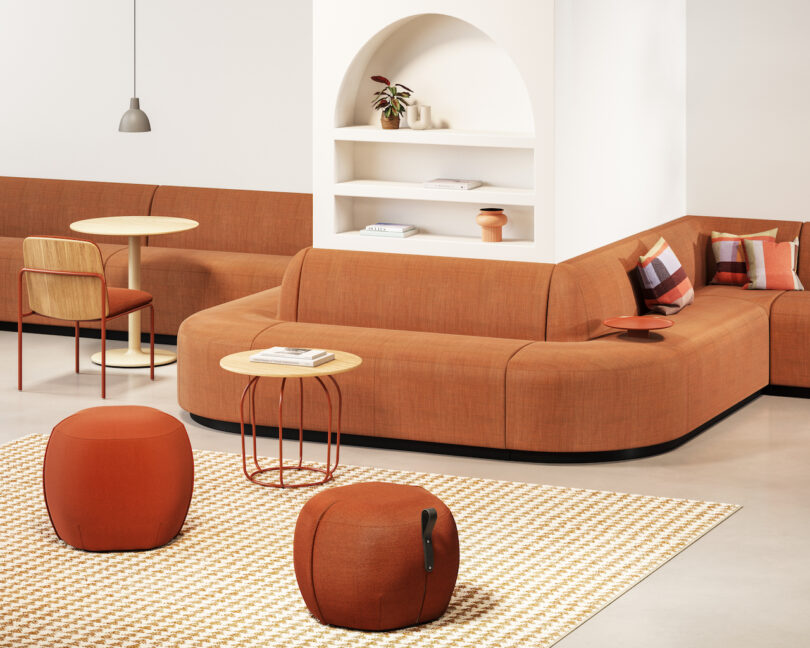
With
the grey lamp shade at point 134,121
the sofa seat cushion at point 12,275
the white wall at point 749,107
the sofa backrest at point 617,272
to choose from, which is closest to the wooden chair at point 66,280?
the sofa seat cushion at point 12,275

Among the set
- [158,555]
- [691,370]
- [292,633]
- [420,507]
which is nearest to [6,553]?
[158,555]

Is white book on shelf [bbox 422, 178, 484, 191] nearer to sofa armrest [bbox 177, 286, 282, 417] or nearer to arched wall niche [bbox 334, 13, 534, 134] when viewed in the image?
arched wall niche [bbox 334, 13, 534, 134]

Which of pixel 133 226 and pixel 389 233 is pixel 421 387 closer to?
pixel 389 233

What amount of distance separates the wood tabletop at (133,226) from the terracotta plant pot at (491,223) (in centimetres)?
220

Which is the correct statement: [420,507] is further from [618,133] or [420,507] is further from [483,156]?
[618,133]

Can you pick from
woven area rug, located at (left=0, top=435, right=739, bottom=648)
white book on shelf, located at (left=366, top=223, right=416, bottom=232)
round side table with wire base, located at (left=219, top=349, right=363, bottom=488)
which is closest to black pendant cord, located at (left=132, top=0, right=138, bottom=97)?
white book on shelf, located at (left=366, top=223, right=416, bottom=232)

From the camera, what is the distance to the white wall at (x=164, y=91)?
9.72 metres

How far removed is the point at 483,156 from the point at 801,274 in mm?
2363

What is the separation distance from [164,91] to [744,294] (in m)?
4.35

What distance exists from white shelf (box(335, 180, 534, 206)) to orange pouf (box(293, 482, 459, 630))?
9.19 feet

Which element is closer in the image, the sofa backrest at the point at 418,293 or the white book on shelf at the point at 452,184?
the sofa backrest at the point at 418,293

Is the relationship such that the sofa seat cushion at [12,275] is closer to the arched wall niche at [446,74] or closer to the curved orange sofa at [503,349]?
the curved orange sofa at [503,349]

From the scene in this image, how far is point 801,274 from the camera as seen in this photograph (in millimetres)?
8461

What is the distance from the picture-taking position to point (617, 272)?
729 cm
